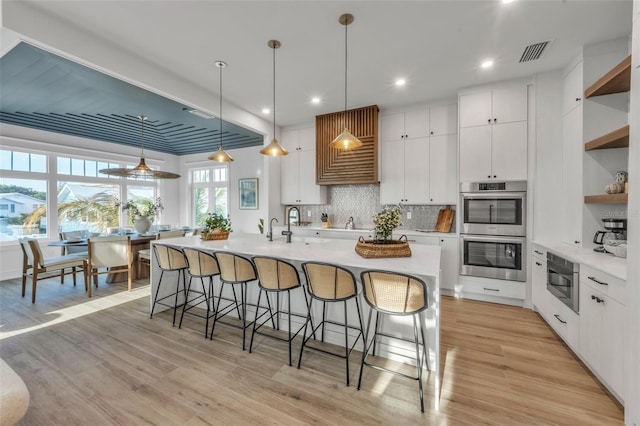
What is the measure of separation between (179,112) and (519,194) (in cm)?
534

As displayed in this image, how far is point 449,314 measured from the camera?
3205 millimetres

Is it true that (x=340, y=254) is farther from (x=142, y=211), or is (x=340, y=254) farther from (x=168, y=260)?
(x=142, y=211)

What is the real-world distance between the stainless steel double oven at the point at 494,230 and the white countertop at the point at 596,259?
60cm

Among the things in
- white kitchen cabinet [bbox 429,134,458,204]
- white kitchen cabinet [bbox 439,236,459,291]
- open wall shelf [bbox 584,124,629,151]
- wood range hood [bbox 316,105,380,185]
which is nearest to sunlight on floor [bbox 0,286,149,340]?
wood range hood [bbox 316,105,380,185]

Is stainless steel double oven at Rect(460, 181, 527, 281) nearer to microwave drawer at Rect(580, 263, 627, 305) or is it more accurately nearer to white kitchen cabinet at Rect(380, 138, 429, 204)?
white kitchen cabinet at Rect(380, 138, 429, 204)

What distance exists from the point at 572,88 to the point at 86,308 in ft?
21.4

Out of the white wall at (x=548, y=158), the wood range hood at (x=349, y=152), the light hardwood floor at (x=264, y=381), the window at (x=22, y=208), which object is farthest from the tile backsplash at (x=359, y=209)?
the window at (x=22, y=208)

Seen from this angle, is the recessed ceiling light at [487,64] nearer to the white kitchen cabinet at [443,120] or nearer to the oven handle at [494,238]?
the white kitchen cabinet at [443,120]

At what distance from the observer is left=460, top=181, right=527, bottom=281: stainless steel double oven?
3.42 meters

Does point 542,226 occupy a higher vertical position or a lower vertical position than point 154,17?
lower

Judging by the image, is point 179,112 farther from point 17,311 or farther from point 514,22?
point 514,22

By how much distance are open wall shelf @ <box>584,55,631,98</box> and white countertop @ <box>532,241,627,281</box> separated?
1546 millimetres

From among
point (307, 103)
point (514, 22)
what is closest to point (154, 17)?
point (307, 103)

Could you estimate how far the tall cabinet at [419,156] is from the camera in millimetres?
4090
